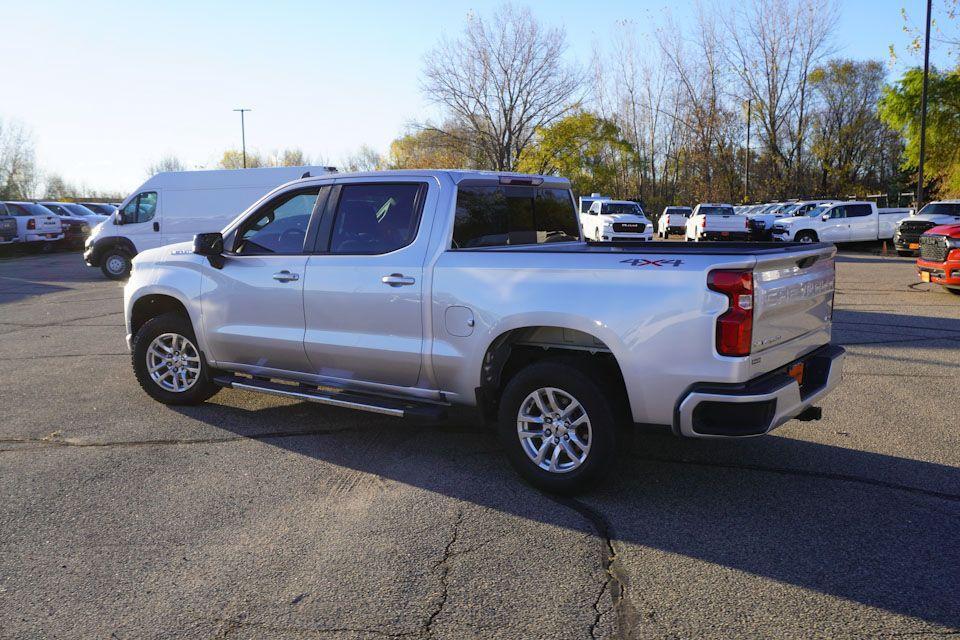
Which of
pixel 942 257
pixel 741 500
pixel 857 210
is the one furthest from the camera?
pixel 857 210

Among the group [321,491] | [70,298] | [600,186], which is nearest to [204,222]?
[70,298]

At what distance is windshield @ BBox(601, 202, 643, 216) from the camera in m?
30.3

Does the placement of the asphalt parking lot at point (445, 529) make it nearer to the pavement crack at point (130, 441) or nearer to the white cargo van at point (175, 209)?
the pavement crack at point (130, 441)

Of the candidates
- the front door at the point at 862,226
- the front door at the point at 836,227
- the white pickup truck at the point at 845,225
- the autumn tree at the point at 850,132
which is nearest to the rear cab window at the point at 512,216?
the white pickup truck at the point at 845,225

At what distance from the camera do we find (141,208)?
60.6 ft

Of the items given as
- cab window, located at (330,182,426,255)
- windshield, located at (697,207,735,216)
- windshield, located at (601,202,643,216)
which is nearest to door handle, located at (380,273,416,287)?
cab window, located at (330,182,426,255)

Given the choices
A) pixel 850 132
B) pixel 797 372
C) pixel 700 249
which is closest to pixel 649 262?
pixel 700 249

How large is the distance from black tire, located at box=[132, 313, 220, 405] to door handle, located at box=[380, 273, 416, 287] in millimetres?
2096

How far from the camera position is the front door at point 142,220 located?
18219 millimetres

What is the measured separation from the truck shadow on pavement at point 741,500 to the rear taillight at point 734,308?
1002 mm

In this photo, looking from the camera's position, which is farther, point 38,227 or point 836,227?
point 836,227

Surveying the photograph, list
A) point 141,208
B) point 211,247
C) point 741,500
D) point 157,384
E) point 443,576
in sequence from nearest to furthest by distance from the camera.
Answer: point 443,576, point 741,500, point 211,247, point 157,384, point 141,208

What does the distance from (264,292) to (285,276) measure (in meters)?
0.24

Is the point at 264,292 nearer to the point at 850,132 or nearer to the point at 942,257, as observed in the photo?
the point at 942,257
